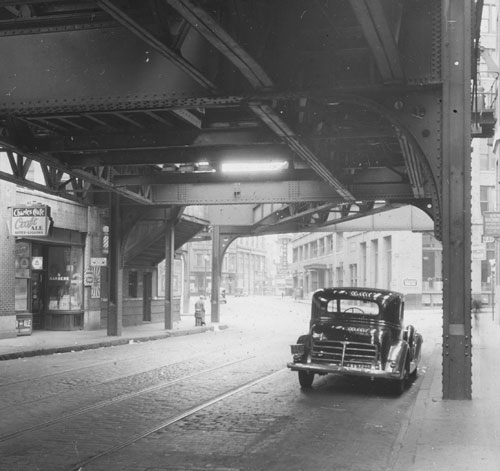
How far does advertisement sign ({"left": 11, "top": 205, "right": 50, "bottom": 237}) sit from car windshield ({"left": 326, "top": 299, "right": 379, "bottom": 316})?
1118 cm

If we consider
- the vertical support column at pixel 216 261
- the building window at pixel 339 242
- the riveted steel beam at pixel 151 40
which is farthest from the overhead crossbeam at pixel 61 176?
the building window at pixel 339 242

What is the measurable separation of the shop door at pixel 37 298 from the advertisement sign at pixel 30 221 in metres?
4.55

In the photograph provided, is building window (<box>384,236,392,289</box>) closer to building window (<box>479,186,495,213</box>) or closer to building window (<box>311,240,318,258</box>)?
building window (<box>479,186,495,213</box>)

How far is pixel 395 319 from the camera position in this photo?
13.2m

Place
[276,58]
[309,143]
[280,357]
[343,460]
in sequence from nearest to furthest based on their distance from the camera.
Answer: [343,460]
[276,58]
[309,143]
[280,357]

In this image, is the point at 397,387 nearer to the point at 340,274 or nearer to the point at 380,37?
the point at 380,37

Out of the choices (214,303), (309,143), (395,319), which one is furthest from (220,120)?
(214,303)

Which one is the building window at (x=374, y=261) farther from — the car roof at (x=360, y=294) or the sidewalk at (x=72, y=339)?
the car roof at (x=360, y=294)

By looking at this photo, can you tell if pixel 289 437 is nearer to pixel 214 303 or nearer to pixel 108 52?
pixel 108 52

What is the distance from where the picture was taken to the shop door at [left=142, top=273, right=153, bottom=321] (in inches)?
1240

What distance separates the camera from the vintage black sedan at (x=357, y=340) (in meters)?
12.2

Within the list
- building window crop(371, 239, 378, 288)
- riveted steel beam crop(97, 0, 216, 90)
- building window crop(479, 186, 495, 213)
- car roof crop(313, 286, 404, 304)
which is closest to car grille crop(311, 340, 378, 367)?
car roof crop(313, 286, 404, 304)

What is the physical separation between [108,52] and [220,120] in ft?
13.5

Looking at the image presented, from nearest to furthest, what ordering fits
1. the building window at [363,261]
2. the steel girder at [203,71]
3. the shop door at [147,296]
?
the steel girder at [203,71], the shop door at [147,296], the building window at [363,261]
